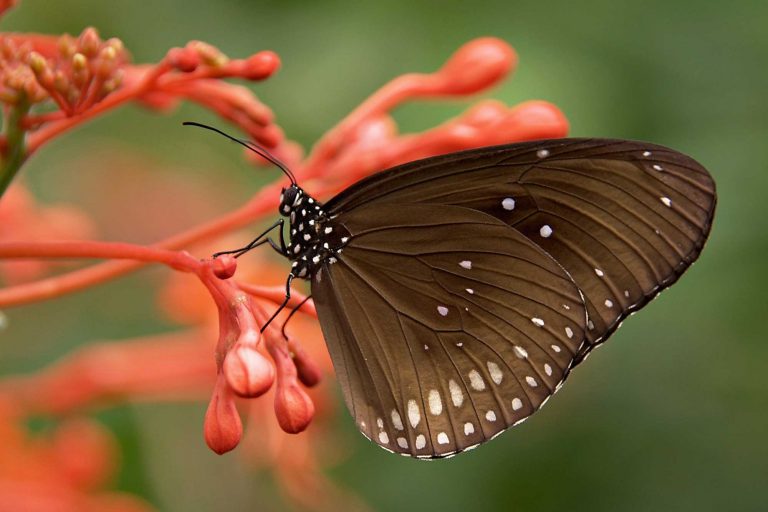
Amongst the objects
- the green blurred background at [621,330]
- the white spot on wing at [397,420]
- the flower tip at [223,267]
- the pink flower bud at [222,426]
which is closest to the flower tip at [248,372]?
the pink flower bud at [222,426]

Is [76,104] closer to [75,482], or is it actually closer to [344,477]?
[75,482]

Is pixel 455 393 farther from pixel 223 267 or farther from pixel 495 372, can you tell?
pixel 223 267

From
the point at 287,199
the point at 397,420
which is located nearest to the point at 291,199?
the point at 287,199

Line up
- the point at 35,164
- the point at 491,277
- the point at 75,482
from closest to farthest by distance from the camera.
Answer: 1. the point at 491,277
2. the point at 75,482
3. the point at 35,164

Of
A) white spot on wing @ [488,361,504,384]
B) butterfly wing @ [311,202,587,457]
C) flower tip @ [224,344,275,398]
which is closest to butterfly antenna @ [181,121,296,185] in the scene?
butterfly wing @ [311,202,587,457]

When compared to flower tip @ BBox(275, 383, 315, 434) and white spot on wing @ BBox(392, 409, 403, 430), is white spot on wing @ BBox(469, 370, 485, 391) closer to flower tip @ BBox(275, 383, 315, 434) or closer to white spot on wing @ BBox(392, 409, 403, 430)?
white spot on wing @ BBox(392, 409, 403, 430)

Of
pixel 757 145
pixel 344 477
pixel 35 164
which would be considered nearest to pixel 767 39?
pixel 757 145
